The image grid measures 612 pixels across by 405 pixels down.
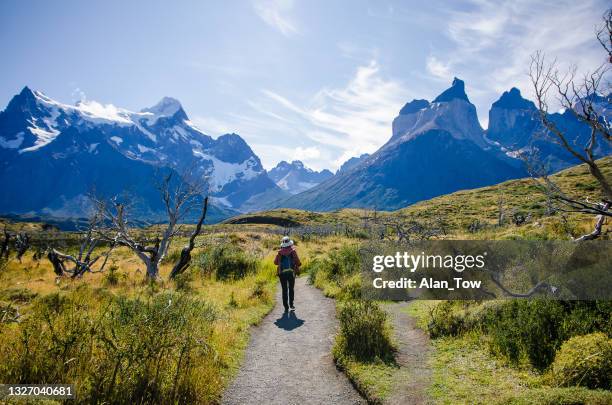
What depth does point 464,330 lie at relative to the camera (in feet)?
30.6

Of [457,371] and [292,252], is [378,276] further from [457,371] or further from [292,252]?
[457,371]

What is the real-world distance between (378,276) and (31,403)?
12903 millimetres

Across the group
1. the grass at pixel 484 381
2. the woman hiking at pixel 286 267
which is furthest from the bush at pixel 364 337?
the woman hiking at pixel 286 267

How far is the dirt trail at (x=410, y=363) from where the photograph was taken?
666 cm

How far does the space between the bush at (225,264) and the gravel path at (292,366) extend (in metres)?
7.51

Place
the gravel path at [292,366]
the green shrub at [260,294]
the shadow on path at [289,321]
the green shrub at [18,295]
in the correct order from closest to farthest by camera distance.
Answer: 1. the gravel path at [292,366]
2. the green shrub at [18,295]
3. the shadow on path at [289,321]
4. the green shrub at [260,294]

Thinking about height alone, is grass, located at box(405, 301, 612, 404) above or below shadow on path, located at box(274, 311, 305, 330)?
above

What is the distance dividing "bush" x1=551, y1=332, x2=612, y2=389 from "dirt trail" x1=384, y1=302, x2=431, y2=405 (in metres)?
2.20

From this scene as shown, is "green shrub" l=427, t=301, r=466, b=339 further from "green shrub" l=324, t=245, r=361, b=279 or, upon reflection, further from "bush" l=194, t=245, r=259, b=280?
"bush" l=194, t=245, r=259, b=280

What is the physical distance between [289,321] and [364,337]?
4.14m

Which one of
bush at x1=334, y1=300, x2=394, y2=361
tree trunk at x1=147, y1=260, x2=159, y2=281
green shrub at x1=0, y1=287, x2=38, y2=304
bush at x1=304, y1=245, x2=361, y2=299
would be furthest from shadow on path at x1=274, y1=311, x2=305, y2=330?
tree trunk at x1=147, y1=260, x2=159, y2=281

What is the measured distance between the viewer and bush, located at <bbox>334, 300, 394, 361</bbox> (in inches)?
339

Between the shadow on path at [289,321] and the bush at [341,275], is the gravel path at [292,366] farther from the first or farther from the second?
the bush at [341,275]

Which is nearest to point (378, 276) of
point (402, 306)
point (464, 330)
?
point (402, 306)
